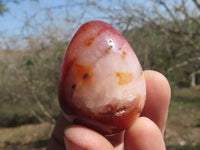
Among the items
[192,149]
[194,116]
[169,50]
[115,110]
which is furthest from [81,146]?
[194,116]

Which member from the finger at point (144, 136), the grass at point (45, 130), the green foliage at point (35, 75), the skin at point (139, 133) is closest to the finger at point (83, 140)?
the skin at point (139, 133)

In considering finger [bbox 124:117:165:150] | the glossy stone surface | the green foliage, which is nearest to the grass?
the green foliage

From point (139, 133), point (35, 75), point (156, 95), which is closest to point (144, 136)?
point (139, 133)

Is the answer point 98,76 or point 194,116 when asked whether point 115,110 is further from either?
point 194,116

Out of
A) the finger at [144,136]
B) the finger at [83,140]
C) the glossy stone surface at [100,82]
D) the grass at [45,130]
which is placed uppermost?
the glossy stone surface at [100,82]

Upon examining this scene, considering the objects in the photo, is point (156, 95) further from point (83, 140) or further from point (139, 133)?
point (83, 140)

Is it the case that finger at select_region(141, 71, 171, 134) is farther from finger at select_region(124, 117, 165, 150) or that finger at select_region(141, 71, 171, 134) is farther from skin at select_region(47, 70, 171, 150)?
finger at select_region(124, 117, 165, 150)

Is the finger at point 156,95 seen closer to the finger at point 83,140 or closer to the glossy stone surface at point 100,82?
the glossy stone surface at point 100,82
